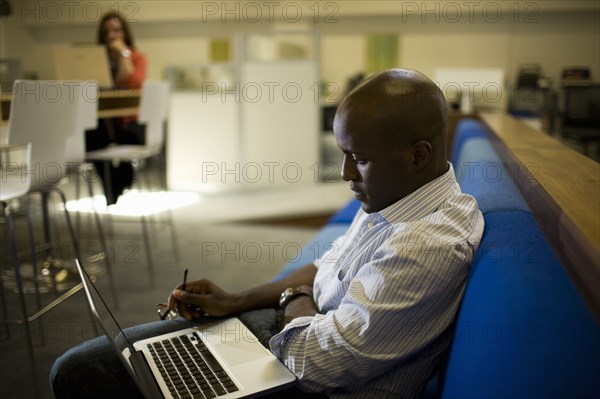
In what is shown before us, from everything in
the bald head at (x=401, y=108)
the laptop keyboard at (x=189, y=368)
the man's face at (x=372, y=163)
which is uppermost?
the bald head at (x=401, y=108)

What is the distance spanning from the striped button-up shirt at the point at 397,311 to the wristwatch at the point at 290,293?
0.26m

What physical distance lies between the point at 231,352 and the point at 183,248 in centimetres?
243

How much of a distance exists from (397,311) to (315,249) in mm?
1206

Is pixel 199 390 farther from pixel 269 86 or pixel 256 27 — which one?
pixel 256 27

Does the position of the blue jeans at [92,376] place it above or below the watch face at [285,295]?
below

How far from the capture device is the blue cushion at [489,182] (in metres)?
1.12

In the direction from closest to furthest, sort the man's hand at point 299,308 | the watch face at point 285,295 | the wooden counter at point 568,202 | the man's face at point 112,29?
the wooden counter at point 568,202
the man's hand at point 299,308
the watch face at point 285,295
the man's face at point 112,29

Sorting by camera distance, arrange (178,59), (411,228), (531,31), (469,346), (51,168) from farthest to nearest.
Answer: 1. (178,59)
2. (531,31)
3. (51,168)
4. (411,228)
5. (469,346)

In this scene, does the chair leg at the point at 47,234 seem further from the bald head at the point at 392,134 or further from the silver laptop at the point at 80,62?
the bald head at the point at 392,134

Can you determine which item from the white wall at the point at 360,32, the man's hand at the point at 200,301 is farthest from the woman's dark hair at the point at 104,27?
the white wall at the point at 360,32

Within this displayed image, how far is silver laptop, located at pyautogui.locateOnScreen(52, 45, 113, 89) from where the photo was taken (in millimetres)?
3035

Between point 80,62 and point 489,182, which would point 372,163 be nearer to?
point 489,182


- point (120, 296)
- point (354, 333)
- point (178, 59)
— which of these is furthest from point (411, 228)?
point (178, 59)

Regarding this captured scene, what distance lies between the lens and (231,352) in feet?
3.54
